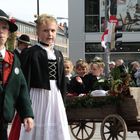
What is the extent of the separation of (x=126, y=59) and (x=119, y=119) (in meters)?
39.1

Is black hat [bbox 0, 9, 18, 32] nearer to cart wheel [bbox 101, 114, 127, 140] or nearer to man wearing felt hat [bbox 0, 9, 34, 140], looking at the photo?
man wearing felt hat [bbox 0, 9, 34, 140]

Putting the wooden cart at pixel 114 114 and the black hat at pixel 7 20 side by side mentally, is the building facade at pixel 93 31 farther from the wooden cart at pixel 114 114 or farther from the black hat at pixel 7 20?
the black hat at pixel 7 20

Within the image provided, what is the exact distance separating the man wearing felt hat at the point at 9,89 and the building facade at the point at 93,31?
41876mm

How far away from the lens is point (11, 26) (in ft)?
14.0

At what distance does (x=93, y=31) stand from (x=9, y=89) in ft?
143

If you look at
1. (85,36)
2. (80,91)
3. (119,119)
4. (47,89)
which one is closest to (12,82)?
(47,89)

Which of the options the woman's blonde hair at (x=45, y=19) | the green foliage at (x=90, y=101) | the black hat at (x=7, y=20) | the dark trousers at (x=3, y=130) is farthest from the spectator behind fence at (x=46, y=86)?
the green foliage at (x=90, y=101)

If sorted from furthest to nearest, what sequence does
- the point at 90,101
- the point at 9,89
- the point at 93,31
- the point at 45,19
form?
1. the point at 93,31
2. the point at 90,101
3. the point at 45,19
4. the point at 9,89

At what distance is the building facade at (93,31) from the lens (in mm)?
47125

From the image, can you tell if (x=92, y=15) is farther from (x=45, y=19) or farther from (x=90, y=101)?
(x=45, y=19)

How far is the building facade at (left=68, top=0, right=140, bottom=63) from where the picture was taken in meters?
47.1

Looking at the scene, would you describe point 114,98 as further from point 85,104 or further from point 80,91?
point 80,91

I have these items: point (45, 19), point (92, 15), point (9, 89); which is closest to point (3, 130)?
point (9, 89)

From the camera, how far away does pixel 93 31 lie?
156ft
